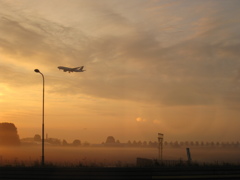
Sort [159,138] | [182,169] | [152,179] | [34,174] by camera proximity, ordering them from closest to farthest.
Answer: [152,179] < [34,174] < [182,169] < [159,138]

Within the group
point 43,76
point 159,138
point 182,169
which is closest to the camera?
point 182,169

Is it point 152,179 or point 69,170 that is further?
point 69,170

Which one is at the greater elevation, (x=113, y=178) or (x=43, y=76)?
(x=43, y=76)

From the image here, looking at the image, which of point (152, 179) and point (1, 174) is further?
point (1, 174)

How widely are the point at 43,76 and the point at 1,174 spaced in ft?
69.2

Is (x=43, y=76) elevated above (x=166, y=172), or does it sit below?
above

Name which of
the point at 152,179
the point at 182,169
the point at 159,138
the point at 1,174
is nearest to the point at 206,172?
the point at 182,169

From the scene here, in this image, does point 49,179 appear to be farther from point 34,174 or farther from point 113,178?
point 113,178

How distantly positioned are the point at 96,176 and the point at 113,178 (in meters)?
1.15

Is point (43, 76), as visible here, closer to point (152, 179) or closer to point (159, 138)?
point (159, 138)

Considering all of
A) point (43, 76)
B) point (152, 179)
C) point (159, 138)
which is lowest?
point (152, 179)

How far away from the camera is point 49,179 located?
62.6 feet

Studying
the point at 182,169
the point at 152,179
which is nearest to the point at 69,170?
the point at 152,179

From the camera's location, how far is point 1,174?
20406mm
